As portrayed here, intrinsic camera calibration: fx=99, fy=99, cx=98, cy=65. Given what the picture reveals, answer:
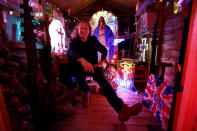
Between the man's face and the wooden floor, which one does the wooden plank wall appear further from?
the man's face

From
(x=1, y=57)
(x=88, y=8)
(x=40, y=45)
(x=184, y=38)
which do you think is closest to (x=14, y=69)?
(x=1, y=57)

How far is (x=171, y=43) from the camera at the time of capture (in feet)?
7.40

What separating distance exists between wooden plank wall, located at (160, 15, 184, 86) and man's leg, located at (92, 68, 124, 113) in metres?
1.45

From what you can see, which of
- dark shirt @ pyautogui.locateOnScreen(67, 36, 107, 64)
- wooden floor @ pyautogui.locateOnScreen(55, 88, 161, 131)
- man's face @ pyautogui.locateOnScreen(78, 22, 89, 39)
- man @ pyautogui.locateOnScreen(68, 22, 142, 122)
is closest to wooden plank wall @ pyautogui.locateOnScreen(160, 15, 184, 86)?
wooden floor @ pyautogui.locateOnScreen(55, 88, 161, 131)

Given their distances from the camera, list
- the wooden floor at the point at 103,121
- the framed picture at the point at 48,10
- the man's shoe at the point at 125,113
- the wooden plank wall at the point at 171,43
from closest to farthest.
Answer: the man's shoe at the point at 125,113, the wooden floor at the point at 103,121, the wooden plank wall at the point at 171,43, the framed picture at the point at 48,10

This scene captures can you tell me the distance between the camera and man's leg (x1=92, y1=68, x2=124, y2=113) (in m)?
1.49

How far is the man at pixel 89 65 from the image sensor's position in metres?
1.47

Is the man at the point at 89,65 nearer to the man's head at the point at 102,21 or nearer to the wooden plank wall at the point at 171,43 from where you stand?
the wooden plank wall at the point at 171,43

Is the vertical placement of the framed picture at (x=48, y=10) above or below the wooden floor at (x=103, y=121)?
above

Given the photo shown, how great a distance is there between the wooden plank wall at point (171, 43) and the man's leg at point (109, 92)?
145cm

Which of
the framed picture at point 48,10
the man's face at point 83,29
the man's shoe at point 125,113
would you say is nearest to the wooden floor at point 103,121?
the man's shoe at point 125,113

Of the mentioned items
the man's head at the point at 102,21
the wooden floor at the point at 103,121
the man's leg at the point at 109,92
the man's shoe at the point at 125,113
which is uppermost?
the man's head at the point at 102,21

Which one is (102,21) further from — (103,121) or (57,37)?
(103,121)

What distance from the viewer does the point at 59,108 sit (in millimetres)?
1830
